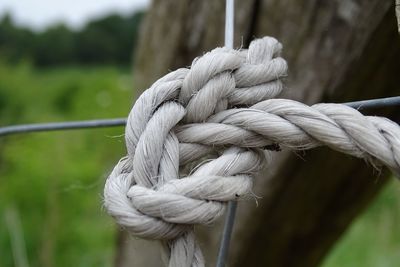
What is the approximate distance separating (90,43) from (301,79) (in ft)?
27.9

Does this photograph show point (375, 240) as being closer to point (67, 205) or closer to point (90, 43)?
point (67, 205)

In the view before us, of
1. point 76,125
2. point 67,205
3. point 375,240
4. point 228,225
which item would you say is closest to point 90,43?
point 375,240

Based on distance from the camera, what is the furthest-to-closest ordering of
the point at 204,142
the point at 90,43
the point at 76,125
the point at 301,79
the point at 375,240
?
the point at 90,43
the point at 375,240
the point at 301,79
the point at 76,125
the point at 204,142

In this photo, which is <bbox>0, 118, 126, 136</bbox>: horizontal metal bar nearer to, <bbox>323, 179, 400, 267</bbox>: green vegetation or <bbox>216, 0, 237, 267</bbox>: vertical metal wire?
<bbox>216, 0, 237, 267</bbox>: vertical metal wire

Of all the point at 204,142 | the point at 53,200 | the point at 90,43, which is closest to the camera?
the point at 204,142

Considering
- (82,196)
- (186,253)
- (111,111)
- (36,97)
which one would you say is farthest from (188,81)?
(36,97)

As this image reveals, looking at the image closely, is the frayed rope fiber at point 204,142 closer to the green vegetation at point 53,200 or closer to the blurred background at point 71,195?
the blurred background at point 71,195

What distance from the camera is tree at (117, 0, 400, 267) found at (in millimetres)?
889

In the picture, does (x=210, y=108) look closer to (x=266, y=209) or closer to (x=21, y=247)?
(x=266, y=209)

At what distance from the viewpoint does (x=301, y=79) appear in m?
0.95

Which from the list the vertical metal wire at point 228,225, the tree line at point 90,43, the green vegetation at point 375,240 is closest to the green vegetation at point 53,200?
the green vegetation at point 375,240

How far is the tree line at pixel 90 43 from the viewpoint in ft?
28.9

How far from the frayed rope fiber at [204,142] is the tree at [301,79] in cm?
36

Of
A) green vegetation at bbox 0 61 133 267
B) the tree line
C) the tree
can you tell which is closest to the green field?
green vegetation at bbox 0 61 133 267
